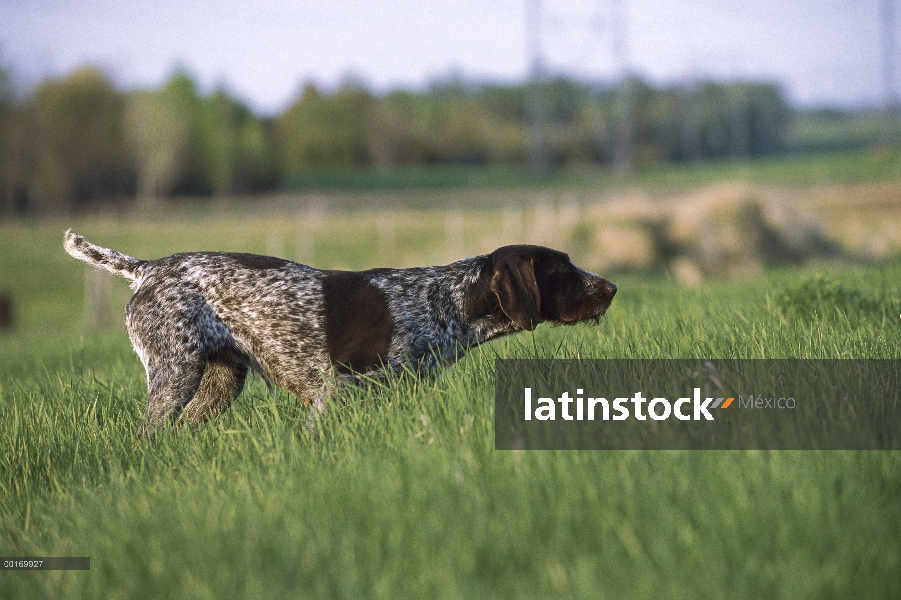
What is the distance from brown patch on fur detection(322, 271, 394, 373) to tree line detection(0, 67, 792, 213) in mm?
53214

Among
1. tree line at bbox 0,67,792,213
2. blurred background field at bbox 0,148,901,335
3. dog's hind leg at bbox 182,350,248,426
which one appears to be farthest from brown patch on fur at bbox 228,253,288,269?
tree line at bbox 0,67,792,213

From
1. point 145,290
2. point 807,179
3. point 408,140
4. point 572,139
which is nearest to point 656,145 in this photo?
point 572,139

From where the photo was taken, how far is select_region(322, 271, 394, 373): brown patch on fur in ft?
17.5

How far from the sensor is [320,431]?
448 centimetres

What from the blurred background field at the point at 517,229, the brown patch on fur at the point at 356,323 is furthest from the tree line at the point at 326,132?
the brown patch on fur at the point at 356,323

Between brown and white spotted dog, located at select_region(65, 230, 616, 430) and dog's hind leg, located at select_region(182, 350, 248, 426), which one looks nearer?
brown and white spotted dog, located at select_region(65, 230, 616, 430)

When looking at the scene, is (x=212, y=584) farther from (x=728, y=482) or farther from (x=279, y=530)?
(x=728, y=482)

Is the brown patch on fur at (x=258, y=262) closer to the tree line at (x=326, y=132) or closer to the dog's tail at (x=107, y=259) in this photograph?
the dog's tail at (x=107, y=259)

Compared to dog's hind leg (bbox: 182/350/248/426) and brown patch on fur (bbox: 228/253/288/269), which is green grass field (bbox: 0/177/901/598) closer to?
dog's hind leg (bbox: 182/350/248/426)

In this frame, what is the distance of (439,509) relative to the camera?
10.7 feet

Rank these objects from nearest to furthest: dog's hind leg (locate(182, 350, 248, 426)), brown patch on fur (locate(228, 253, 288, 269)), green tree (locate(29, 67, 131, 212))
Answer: brown patch on fur (locate(228, 253, 288, 269)) < dog's hind leg (locate(182, 350, 248, 426)) < green tree (locate(29, 67, 131, 212))

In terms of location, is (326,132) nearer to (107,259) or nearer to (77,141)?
(77,141)

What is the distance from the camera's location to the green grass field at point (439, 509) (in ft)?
9.10

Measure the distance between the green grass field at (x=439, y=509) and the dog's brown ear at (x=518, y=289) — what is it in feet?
1.03
